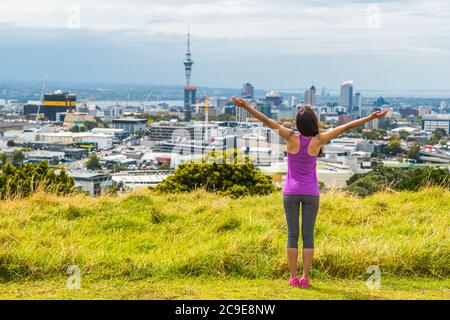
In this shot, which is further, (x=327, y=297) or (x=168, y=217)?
(x=168, y=217)

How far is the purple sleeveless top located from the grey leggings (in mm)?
48

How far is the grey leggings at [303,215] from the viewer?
4773 mm

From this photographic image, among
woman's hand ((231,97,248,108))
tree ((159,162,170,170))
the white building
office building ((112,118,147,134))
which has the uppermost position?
woman's hand ((231,97,248,108))

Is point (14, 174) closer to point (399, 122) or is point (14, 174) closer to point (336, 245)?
point (336, 245)

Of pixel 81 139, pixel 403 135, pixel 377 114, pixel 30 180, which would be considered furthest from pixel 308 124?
pixel 81 139

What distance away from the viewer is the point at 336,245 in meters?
5.82

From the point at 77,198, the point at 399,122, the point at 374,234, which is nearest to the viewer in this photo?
the point at 374,234

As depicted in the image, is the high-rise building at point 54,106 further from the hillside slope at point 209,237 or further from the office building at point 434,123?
the hillside slope at point 209,237

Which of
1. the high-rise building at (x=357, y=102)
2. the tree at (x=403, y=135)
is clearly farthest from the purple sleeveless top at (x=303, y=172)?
the tree at (x=403, y=135)

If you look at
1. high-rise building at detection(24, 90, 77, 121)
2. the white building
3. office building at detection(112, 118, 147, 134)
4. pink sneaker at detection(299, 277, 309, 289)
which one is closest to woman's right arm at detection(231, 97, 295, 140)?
pink sneaker at detection(299, 277, 309, 289)

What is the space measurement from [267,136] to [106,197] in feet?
45.8

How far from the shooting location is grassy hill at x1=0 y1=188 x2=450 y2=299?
16.3ft

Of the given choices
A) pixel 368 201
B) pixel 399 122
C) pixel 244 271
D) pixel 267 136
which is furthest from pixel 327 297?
pixel 399 122

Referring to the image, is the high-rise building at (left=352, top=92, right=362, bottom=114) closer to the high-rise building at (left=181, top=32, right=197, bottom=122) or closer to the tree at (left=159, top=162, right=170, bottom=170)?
the tree at (left=159, top=162, right=170, bottom=170)
